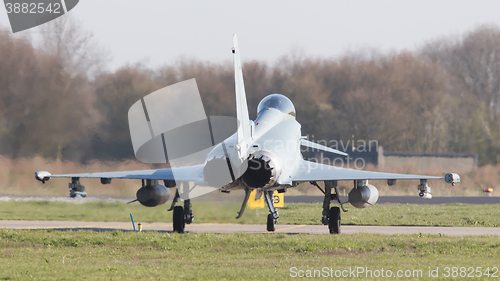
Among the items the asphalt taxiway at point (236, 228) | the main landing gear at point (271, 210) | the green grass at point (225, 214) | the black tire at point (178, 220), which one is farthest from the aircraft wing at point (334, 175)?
the green grass at point (225, 214)

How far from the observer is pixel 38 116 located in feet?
102

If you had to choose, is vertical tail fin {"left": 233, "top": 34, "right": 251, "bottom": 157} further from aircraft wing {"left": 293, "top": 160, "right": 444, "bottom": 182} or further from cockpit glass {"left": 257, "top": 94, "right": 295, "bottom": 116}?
cockpit glass {"left": 257, "top": 94, "right": 295, "bottom": 116}

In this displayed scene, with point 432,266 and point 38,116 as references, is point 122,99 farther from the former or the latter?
point 432,266

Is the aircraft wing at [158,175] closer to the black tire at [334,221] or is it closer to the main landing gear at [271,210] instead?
the main landing gear at [271,210]

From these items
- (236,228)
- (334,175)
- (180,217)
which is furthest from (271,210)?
(236,228)

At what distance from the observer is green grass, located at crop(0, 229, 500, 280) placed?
11727 mm

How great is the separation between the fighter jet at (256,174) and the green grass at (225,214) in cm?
324

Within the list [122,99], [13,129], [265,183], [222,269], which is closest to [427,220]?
[265,183]

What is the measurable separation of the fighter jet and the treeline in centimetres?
1052

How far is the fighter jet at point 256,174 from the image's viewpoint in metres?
17.0

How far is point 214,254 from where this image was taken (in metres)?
14.8

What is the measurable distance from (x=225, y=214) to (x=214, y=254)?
8.43 metres

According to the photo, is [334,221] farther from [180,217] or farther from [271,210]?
[180,217]

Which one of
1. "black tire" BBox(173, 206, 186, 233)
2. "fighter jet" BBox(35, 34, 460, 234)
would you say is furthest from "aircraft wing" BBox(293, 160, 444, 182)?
"black tire" BBox(173, 206, 186, 233)
